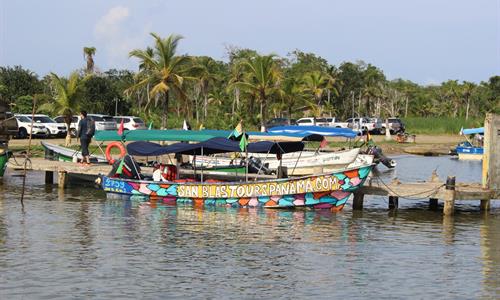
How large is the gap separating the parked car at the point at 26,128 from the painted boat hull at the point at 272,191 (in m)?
27.5

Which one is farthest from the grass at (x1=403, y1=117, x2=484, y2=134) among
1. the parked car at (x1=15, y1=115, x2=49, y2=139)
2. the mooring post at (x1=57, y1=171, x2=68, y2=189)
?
the mooring post at (x1=57, y1=171, x2=68, y2=189)

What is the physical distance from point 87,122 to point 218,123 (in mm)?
33583

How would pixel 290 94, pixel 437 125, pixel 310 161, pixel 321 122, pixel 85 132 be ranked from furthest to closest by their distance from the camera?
pixel 437 125 < pixel 321 122 < pixel 290 94 < pixel 310 161 < pixel 85 132

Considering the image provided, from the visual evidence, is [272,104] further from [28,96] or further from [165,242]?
[165,242]

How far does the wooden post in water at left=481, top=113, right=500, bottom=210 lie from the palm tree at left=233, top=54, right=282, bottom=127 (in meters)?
35.1

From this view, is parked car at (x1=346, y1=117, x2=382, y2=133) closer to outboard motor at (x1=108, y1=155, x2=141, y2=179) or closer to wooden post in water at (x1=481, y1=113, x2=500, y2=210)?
outboard motor at (x1=108, y1=155, x2=141, y2=179)

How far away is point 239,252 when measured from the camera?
1962 cm

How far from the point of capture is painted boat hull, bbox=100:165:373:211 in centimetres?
2564

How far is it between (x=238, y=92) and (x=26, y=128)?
23471mm

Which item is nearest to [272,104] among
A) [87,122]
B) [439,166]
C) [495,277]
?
[439,166]

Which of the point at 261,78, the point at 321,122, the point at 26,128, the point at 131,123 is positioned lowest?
the point at 26,128

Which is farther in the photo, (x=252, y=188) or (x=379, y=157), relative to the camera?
(x=379, y=157)

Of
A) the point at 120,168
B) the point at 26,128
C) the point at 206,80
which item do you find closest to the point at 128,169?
the point at 120,168

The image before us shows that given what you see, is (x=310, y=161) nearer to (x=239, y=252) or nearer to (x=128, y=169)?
(x=128, y=169)
